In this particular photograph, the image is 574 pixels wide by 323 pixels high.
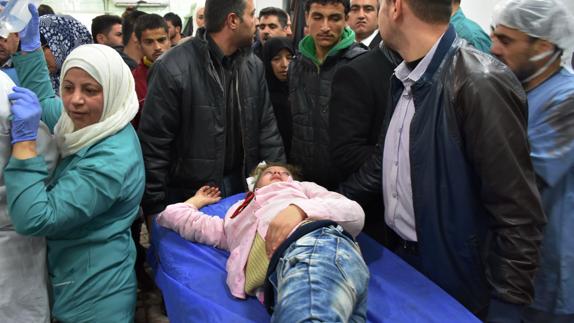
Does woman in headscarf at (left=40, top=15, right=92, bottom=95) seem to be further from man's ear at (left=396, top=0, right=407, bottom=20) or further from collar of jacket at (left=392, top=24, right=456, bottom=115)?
collar of jacket at (left=392, top=24, right=456, bottom=115)

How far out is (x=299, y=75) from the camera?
2684 mm

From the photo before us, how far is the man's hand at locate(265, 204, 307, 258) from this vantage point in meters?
1.59

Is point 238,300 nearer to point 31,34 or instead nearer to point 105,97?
point 105,97

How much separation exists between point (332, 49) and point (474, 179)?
4.63 feet

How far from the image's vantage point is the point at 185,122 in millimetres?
2275

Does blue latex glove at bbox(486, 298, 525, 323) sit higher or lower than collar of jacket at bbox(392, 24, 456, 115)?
lower

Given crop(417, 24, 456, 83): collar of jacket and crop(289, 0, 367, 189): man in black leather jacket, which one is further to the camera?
crop(289, 0, 367, 189): man in black leather jacket

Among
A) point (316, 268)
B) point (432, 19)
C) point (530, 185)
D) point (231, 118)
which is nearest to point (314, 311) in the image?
point (316, 268)

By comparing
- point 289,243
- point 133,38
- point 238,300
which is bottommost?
point 238,300

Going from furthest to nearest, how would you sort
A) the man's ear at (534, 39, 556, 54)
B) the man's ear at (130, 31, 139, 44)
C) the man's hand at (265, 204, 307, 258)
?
1. the man's ear at (130, 31, 139, 44)
2. the man's ear at (534, 39, 556, 54)
3. the man's hand at (265, 204, 307, 258)

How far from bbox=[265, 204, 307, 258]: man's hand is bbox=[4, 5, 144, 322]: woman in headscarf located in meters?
0.59

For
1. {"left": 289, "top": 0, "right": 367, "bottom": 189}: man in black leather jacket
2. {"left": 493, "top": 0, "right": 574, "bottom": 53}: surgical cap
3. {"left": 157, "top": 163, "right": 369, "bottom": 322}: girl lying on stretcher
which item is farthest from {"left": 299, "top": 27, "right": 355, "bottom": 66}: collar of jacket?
{"left": 493, "top": 0, "right": 574, "bottom": 53}: surgical cap

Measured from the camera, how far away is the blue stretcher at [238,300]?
150 cm

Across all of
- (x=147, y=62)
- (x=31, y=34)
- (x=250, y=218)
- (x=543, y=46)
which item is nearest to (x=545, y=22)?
(x=543, y=46)
